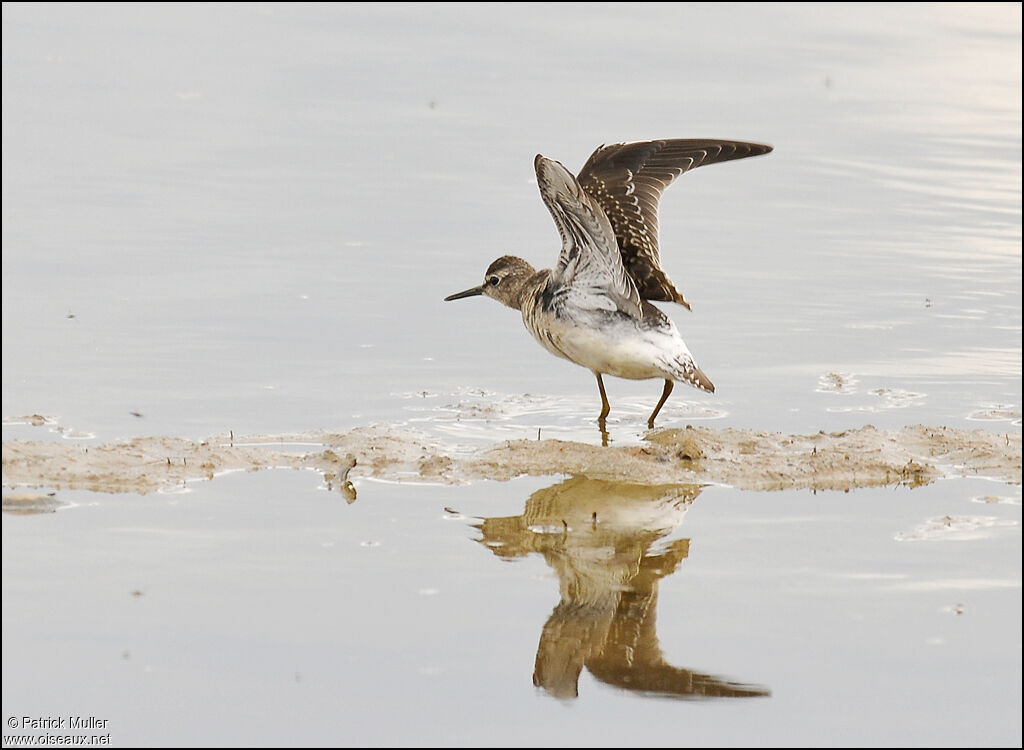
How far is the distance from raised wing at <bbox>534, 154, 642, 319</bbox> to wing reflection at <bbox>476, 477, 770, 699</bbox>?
4.85 ft

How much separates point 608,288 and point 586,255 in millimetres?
237

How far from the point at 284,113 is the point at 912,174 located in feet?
17.4

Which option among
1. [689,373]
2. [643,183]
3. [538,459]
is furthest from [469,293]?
[538,459]

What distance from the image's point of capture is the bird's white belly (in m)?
8.98

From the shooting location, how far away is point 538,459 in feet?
26.6

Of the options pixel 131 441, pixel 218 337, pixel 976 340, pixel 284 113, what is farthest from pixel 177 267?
pixel 976 340

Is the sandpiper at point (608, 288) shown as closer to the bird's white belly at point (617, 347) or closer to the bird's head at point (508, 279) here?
the bird's white belly at point (617, 347)

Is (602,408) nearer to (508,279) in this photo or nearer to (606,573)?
(508,279)

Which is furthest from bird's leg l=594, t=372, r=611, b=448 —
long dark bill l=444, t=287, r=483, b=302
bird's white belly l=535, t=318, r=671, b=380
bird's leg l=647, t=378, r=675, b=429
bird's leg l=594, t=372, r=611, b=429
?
long dark bill l=444, t=287, r=483, b=302

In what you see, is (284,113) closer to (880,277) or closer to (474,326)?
(474,326)

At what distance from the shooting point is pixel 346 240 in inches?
467

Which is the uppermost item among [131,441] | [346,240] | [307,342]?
[346,240]

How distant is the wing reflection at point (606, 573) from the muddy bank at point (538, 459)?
280 mm

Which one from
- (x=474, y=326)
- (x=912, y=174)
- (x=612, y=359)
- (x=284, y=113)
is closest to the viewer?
(x=612, y=359)
